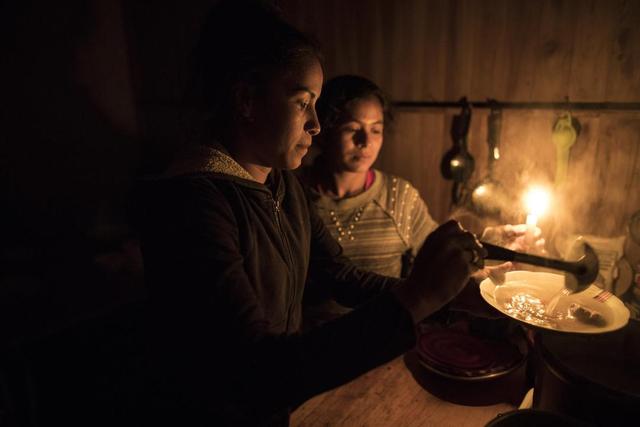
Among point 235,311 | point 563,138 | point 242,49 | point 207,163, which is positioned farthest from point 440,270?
point 563,138

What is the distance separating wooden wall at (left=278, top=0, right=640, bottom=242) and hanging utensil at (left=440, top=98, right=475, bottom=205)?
0.14 feet

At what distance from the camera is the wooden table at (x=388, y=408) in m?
1.33

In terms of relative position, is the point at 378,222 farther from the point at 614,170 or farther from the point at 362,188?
the point at 614,170

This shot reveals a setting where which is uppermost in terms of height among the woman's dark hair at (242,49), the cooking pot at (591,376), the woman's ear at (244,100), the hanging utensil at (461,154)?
the woman's dark hair at (242,49)

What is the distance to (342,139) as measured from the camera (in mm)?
2277

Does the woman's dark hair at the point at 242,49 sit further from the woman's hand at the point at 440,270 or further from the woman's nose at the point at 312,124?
the woman's hand at the point at 440,270

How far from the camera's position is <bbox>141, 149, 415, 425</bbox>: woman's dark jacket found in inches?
35.9

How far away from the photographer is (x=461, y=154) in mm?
2379

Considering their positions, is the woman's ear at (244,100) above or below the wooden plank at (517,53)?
below

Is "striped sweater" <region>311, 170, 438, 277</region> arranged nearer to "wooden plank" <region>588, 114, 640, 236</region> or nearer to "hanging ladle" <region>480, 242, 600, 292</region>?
"wooden plank" <region>588, 114, 640, 236</region>

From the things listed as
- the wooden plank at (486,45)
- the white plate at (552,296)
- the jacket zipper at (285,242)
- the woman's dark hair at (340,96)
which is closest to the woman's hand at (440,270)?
the white plate at (552,296)

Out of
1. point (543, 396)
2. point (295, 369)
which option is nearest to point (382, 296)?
point (295, 369)

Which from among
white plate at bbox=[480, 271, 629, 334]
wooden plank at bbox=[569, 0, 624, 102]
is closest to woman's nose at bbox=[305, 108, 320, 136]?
white plate at bbox=[480, 271, 629, 334]

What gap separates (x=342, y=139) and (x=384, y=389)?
4.33ft
